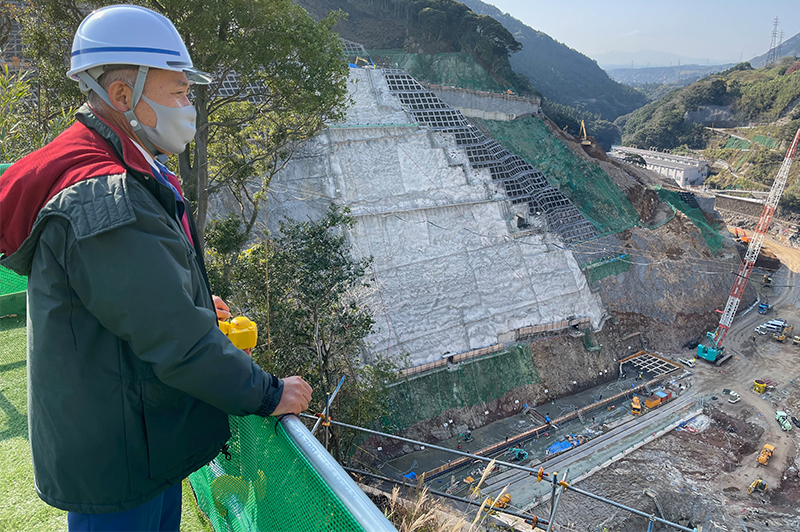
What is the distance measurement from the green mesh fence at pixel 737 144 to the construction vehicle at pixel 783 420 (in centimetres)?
4538

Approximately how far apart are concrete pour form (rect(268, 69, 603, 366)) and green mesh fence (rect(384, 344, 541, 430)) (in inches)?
30.1

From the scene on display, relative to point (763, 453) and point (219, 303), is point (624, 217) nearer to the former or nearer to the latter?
point (763, 453)

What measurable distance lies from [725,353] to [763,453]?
7.69 meters

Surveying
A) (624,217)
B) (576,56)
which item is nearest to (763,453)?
(624,217)

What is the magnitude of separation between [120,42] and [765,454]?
68.7ft

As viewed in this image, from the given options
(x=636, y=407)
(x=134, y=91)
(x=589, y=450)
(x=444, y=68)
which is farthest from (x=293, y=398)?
(x=444, y=68)

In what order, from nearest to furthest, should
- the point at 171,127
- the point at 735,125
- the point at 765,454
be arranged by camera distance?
the point at 171,127
the point at 765,454
the point at 735,125

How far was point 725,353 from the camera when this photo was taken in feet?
74.9

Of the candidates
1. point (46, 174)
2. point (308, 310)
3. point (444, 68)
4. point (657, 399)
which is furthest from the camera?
point (444, 68)

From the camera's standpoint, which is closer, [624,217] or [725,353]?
[725,353]

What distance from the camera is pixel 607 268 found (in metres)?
21.8

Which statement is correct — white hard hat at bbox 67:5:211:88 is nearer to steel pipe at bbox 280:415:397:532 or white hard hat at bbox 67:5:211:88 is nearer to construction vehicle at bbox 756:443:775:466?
steel pipe at bbox 280:415:397:532

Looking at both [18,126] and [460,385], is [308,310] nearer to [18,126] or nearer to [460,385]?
[18,126]

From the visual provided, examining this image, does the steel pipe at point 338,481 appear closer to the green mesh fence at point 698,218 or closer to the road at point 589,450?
the road at point 589,450
